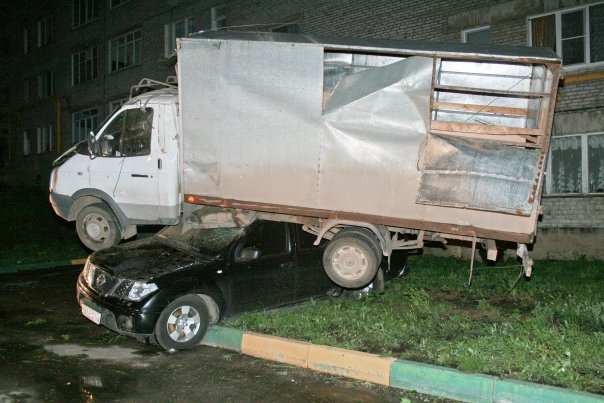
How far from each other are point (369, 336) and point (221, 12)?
51.4ft

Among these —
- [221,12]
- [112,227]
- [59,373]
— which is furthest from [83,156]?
[221,12]

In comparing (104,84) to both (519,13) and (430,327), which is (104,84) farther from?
(430,327)

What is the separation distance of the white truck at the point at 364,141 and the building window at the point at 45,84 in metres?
24.2

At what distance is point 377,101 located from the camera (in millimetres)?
6602

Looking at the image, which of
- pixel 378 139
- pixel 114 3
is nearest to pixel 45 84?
pixel 114 3

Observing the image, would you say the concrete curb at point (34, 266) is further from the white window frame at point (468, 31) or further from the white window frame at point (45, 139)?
the white window frame at point (45, 139)

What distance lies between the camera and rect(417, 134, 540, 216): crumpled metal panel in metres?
6.06

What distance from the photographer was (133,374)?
18.5ft

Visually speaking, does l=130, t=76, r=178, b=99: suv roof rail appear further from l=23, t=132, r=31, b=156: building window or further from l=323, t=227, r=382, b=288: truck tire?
l=23, t=132, r=31, b=156: building window

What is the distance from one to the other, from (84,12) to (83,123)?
5.20 m

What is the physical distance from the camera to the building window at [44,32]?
28797mm

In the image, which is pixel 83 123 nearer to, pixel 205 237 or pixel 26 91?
pixel 26 91

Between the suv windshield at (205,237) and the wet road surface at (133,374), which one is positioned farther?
the suv windshield at (205,237)

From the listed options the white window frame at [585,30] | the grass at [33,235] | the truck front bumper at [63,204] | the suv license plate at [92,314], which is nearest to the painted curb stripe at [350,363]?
the suv license plate at [92,314]
